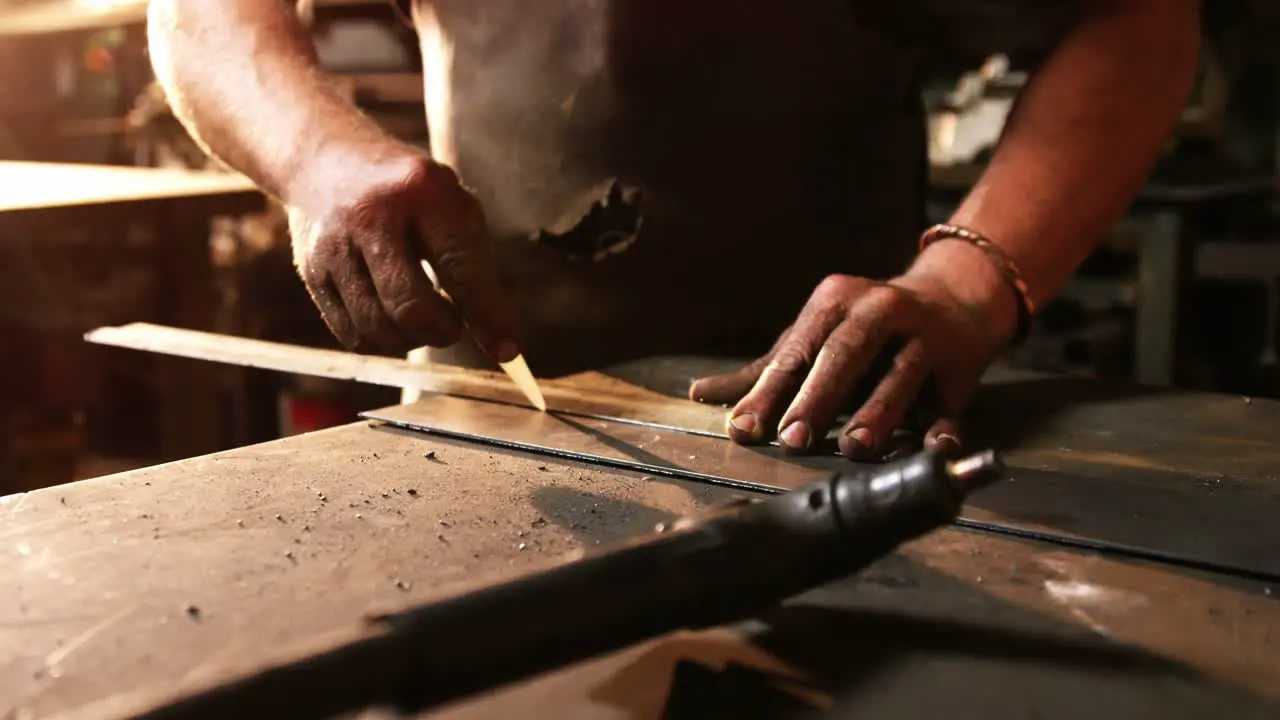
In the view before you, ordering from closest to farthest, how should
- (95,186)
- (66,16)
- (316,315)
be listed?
(95,186), (316,315), (66,16)

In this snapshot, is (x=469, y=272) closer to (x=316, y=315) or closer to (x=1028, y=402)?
(x=1028, y=402)

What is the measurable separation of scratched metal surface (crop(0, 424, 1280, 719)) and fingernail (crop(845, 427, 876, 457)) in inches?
4.5

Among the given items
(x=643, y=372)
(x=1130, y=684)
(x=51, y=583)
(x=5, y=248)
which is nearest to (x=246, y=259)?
(x=5, y=248)

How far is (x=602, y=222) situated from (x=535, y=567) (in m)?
0.65

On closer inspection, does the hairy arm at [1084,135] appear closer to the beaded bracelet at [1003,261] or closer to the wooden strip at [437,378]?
the beaded bracelet at [1003,261]

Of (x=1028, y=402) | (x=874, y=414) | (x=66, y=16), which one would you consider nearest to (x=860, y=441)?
(x=874, y=414)

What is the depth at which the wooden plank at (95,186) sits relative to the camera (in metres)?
1.64

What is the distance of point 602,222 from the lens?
43.3 inches

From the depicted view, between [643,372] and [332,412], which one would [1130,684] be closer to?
[643,372]

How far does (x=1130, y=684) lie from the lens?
46 centimetres

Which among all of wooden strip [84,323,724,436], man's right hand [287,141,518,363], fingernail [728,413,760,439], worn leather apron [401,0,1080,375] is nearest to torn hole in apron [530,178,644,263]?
worn leather apron [401,0,1080,375]

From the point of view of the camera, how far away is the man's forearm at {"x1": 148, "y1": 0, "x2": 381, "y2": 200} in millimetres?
953

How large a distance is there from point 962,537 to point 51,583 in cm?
46

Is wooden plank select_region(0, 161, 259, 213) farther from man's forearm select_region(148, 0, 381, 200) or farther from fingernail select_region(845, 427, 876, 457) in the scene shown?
fingernail select_region(845, 427, 876, 457)
